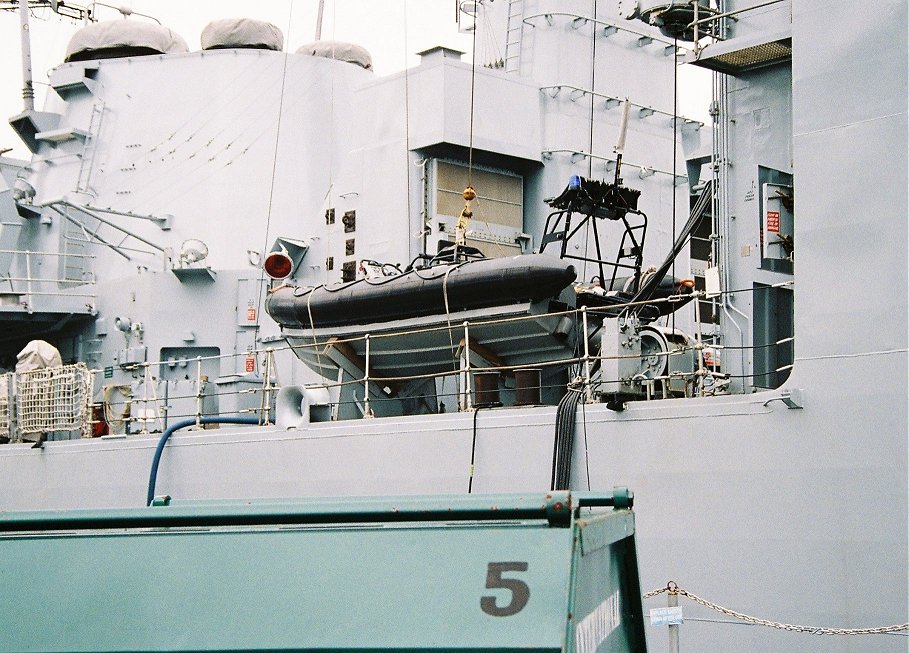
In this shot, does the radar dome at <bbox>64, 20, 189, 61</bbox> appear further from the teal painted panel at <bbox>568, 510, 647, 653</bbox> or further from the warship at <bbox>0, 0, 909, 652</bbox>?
the teal painted panel at <bbox>568, 510, 647, 653</bbox>

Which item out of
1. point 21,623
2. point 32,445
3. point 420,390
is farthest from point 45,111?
point 21,623

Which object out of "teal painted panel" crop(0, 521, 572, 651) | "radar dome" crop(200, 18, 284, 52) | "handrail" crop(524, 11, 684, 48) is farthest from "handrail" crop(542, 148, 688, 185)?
"teal painted panel" crop(0, 521, 572, 651)

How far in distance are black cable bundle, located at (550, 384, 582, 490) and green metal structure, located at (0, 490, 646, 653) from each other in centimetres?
453

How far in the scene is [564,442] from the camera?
7.57 m

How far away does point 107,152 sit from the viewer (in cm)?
1622

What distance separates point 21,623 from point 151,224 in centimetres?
1338

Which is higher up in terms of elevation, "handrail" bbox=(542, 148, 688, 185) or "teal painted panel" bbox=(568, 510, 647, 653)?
"handrail" bbox=(542, 148, 688, 185)

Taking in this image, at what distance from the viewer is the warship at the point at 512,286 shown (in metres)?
6.54

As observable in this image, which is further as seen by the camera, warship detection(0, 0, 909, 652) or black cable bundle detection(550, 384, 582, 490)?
black cable bundle detection(550, 384, 582, 490)

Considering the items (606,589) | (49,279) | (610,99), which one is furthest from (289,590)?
(49,279)

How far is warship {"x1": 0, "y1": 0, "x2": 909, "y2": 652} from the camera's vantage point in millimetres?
6535

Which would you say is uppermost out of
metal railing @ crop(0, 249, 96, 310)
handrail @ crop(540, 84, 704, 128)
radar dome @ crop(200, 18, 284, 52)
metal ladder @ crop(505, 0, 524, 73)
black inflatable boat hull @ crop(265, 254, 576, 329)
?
radar dome @ crop(200, 18, 284, 52)

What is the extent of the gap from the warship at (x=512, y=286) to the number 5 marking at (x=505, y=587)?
40 cm

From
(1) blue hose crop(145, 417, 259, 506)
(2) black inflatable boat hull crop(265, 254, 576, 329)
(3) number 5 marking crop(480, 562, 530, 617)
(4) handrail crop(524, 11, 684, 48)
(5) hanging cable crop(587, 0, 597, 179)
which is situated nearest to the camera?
(3) number 5 marking crop(480, 562, 530, 617)
